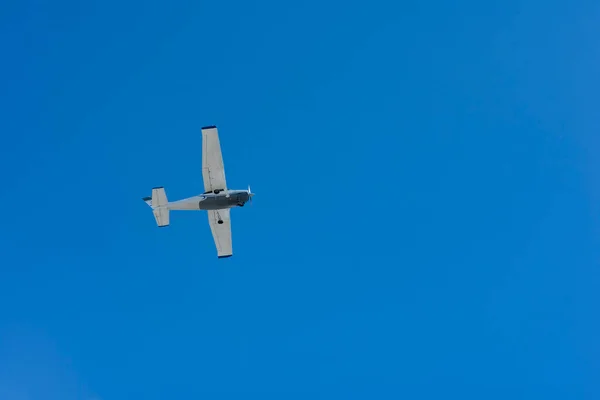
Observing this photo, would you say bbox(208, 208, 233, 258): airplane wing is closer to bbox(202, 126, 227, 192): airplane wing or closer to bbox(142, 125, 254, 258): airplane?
bbox(142, 125, 254, 258): airplane

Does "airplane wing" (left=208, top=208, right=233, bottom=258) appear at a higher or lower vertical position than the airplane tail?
lower

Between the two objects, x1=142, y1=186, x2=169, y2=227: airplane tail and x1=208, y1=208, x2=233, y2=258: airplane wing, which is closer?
x1=142, y1=186, x2=169, y2=227: airplane tail

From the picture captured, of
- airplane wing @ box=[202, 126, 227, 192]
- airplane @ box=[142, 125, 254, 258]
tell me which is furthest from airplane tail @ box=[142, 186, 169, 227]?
airplane wing @ box=[202, 126, 227, 192]

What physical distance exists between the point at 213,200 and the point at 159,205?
20.8 ft

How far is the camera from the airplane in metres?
49.8

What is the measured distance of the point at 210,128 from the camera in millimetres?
48906

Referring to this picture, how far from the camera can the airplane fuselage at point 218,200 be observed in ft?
172

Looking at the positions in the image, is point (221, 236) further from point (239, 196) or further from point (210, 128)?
point (210, 128)

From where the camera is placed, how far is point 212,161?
50.3 metres

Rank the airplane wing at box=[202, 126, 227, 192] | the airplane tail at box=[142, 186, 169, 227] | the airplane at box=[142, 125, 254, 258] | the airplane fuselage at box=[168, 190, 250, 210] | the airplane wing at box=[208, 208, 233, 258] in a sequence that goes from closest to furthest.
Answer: the airplane wing at box=[202, 126, 227, 192] → the airplane at box=[142, 125, 254, 258] → the airplane fuselage at box=[168, 190, 250, 210] → the airplane tail at box=[142, 186, 169, 227] → the airplane wing at box=[208, 208, 233, 258]

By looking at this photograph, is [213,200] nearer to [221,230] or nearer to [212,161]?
[212,161]

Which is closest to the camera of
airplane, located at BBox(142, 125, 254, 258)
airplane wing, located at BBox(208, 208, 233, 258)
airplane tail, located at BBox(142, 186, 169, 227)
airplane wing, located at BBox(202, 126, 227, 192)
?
airplane wing, located at BBox(202, 126, 227, 192)

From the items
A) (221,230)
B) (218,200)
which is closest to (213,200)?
(218,200)

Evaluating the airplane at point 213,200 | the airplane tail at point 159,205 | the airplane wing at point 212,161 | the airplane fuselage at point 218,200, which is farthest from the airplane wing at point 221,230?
the airplane tail at point 159,205
